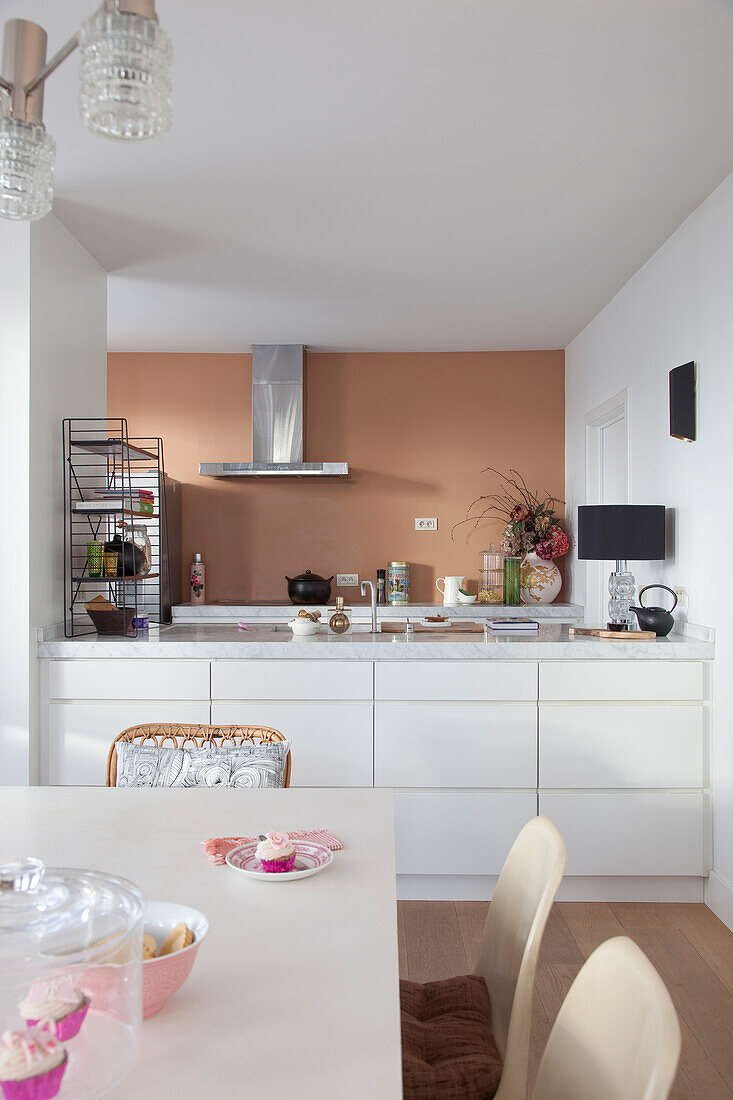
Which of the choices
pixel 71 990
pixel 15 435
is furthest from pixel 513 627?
pixel 71 990

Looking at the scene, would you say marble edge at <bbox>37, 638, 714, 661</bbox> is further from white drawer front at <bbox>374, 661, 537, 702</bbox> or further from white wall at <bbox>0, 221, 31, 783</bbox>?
white wall at <bbox>0, 221, 31, 783</bbox>

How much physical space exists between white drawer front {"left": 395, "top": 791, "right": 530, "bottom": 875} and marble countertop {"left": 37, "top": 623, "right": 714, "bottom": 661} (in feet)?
1.74

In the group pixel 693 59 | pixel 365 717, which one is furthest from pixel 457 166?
pixel 365 717

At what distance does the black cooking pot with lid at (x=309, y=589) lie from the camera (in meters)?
5.35

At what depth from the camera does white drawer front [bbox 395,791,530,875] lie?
322 cm

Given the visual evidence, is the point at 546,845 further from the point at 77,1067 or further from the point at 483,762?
the point at 483,762

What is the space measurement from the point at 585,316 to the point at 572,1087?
4377mm

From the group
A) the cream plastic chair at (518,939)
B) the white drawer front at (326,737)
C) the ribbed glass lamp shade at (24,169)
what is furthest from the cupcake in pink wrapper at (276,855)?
the white drawer front at (326,737)

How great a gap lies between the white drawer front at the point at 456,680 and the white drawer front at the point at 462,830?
0.37m

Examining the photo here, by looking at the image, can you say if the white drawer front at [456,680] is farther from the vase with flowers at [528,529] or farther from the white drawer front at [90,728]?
the vase with flowers at [528,529]

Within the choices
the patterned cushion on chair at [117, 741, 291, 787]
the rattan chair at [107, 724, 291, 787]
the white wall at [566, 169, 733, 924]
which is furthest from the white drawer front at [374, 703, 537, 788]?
the patterned cushion on chair at [117, 741, 291, 787]

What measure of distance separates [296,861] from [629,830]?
2.07 m

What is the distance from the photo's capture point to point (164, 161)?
2.96m

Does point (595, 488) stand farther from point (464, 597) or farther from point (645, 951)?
point (645, 951)
